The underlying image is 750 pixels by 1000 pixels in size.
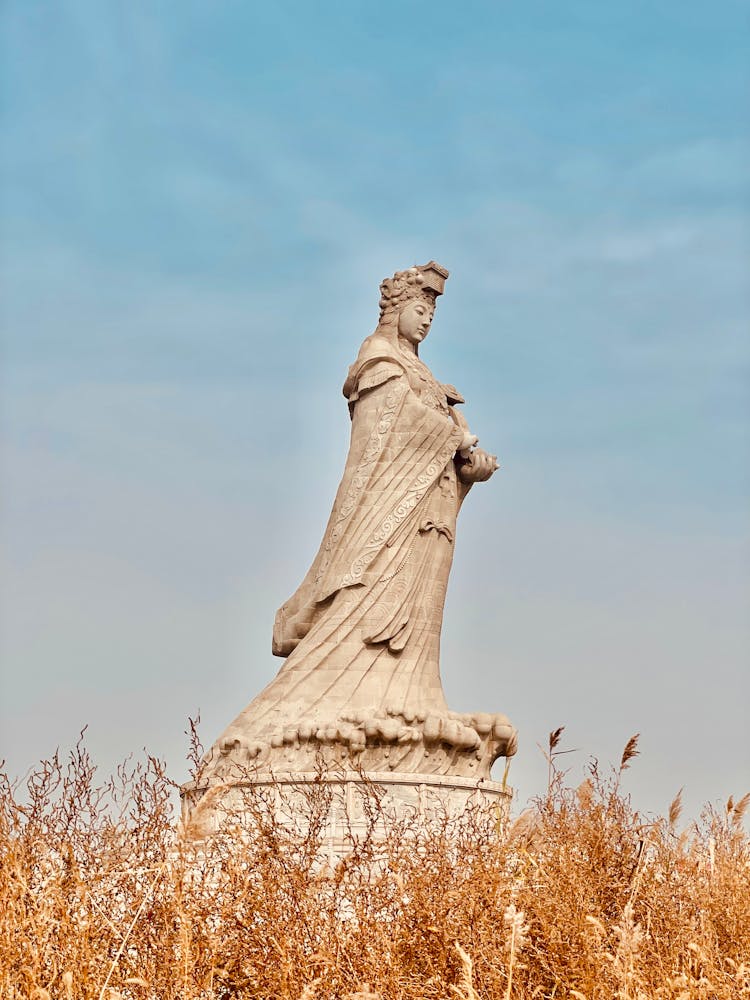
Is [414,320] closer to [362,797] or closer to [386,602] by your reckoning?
[386,602]

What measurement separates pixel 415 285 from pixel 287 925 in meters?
8.97

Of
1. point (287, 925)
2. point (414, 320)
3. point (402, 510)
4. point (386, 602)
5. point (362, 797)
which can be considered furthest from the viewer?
point (414, 320)

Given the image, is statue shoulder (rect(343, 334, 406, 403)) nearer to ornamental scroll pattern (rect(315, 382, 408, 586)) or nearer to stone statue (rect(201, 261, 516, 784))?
stone statue (rect(201, 261, 516, 784))

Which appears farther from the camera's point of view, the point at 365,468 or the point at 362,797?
the point at 365,468

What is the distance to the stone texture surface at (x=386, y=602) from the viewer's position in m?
11.7

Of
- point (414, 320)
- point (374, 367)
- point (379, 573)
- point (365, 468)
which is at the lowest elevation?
point (379, 573)

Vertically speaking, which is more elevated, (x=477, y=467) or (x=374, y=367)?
(x=374, y=367)

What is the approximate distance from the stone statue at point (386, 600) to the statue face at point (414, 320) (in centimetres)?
1

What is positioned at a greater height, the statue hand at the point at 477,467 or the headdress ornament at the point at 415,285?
the headdress ornament at the point at 415,285

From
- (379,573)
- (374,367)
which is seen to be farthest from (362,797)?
(374,367)

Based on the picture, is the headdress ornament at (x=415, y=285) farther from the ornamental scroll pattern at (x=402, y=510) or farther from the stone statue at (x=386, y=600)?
the ornamental scroll pattern at (x=402, y=510)

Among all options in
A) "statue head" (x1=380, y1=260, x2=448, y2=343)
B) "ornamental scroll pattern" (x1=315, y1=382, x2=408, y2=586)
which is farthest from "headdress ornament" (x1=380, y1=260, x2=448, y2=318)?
"ornamental scroll pattern" (x1=315, y1=382, x2=408, y2=586)

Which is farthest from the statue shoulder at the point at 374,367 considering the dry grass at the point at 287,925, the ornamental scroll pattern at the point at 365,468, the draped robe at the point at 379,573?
the dry grass at the point at 287,925

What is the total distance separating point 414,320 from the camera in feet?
43.8
